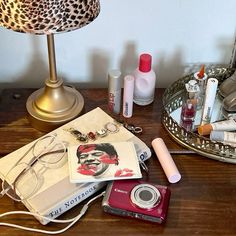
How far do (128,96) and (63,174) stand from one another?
0.22 meters

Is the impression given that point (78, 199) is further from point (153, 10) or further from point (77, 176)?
point (153, 10)

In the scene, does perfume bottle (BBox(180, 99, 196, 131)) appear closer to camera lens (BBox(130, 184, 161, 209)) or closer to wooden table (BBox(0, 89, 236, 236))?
wooden table (BBox(0, 89, 236, 236))

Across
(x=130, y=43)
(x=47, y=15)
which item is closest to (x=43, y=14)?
(x=47, y=15)

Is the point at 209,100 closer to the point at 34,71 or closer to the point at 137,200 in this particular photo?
the point at 137,200

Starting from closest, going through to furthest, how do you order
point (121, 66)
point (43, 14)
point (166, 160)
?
1. point (43, 14)
2. point (166, 160)
3. point (121, 66)

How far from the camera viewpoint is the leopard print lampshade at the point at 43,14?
682 millimetres

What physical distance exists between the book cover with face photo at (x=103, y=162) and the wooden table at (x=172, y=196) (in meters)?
0.05

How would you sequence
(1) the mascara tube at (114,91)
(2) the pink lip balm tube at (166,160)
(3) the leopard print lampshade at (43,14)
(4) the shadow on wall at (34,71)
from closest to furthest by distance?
1. (3) the leopard print lampshade at (43,14)
2. (2) the pink lip balm tube at (166,160)
3. (1) the mascara tube at (114,91)
4. (4) the shadow on wall at (34,71)

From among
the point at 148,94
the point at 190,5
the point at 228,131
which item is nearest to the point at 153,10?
the point at 190,5

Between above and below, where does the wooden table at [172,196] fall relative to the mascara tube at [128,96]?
below

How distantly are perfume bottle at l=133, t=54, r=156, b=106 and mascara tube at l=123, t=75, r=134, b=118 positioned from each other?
0.03 meters

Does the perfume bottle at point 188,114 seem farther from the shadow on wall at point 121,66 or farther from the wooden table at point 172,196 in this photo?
the shadow on wall at point 121,66

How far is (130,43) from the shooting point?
0.99 m

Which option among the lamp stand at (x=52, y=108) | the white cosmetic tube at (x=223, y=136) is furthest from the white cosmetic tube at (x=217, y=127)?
the lamp stand at (x=52, y=108)
